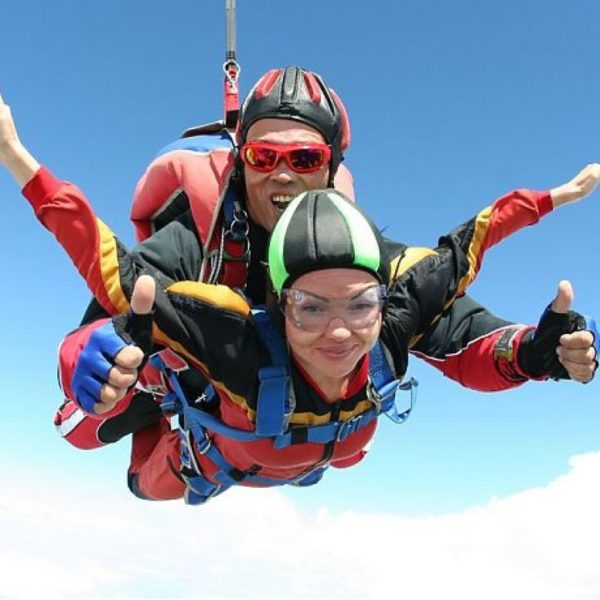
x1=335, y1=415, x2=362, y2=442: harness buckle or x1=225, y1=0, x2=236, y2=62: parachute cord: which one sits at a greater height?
x1=225, y1=0, x2=236, y2=62: parachute cord

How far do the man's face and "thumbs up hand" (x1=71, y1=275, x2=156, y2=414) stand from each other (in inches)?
33.6

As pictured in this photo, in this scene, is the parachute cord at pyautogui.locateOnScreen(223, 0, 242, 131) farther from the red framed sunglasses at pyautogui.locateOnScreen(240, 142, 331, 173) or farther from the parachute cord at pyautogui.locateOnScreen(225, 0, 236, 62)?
the red framed sunglasses at pyautogui.locateOnScreen(240, 142, 331, 173)

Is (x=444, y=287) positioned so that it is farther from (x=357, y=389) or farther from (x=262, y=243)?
(x=262, y=243)

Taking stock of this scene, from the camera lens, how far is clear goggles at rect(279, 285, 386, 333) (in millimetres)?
2518

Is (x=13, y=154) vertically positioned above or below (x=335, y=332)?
above

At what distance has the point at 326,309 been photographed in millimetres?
2527

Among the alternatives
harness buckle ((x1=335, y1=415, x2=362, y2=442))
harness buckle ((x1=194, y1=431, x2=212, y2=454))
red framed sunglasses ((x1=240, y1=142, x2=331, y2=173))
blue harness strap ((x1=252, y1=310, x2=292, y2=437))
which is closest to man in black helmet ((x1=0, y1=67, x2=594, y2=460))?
red framed sunglasses ((x1=240, y1=142, x2=331, y2=173))

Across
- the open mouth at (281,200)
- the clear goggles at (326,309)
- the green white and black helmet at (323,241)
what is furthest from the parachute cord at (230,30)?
the clear goggles at (326,309)

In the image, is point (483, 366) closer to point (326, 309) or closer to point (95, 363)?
point (326, 309)

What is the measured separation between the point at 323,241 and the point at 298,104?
0.90m

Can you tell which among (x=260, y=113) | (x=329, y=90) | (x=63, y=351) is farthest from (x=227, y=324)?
(x=329, y=90)

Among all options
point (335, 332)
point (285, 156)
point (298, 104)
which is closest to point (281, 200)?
point (285, 156)

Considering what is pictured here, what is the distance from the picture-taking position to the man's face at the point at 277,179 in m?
3.04

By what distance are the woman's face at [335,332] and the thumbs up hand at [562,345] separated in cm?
66
